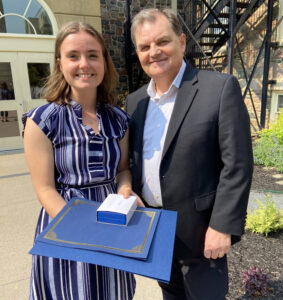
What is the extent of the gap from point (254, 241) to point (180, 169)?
1.76 meters

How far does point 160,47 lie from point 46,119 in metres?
0.74

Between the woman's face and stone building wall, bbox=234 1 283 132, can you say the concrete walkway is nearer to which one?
the woman's face

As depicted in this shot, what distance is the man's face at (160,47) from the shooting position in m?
1.42

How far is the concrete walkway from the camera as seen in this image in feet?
7.16

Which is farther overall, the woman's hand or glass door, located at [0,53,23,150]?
glass door, located at [0,53,23,150]

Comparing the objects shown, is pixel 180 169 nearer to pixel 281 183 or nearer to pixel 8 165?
pixel 281 183

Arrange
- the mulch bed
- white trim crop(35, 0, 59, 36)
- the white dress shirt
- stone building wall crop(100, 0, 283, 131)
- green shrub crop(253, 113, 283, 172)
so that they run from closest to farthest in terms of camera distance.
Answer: the white dress shirt, the mulch bed, green shrub crop(253, 113, 283, 172), white trim crop(35, 0, 59, 36), stone building wall crop(100, 0, 283, 131)

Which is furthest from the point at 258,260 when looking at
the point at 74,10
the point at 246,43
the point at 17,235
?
the point at 74,10

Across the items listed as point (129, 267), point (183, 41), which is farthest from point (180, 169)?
point (183, 41)

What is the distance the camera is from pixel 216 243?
1.30 meters

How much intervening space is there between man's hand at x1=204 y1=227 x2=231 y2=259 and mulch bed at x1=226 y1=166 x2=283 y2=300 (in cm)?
94

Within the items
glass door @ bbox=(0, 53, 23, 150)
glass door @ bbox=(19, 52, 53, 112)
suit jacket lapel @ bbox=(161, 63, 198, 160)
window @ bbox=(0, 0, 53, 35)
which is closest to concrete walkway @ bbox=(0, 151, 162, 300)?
suit jacket lapel @ bbox=(161, 63, 198, 160)

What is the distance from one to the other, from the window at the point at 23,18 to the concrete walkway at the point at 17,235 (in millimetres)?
3477

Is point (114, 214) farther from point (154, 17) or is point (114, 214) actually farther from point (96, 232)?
point (154, 17)
